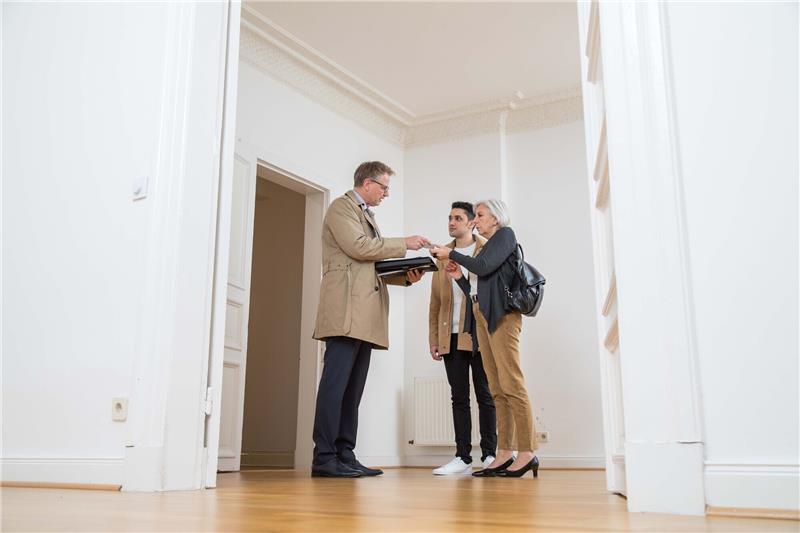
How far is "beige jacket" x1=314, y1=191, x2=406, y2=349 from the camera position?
318cm

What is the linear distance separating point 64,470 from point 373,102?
3.87 metres

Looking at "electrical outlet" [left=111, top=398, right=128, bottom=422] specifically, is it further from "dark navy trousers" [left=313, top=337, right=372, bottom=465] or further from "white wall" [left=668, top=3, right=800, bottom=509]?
"white wall" [left=668, top=3, right=800, bottom=509]

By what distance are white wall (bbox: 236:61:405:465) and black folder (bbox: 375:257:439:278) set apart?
1.55 metres

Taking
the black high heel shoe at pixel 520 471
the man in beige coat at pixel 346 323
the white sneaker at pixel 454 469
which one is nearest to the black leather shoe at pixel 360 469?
the man in beige coat at pixel 346 323

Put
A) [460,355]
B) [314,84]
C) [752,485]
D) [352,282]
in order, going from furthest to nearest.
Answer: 1. [314,84]
2. [460,355]
3. [352,282]
4. [752,485]

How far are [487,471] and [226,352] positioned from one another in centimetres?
174

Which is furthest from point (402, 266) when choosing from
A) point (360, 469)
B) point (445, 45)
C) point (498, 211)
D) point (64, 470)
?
point (445, 45)

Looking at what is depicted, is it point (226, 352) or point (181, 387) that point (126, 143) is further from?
point (226, 352)

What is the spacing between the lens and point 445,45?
191 inches

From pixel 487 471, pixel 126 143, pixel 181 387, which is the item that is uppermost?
pixel 126 143

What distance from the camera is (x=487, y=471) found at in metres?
3.14

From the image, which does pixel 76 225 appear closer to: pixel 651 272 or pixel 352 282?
pixel 352 282

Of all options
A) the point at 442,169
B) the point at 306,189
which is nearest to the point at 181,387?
the point at 306,189

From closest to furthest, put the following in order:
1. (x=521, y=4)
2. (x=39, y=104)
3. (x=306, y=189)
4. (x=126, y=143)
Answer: (x=126, y=143) < (x=39, y=104) < (x=521, y=4) < (x=306, y=189)
